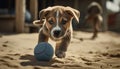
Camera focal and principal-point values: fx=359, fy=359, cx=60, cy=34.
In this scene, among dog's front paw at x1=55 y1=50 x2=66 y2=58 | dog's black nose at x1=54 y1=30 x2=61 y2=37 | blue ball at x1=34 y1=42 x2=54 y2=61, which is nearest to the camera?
blue ball at x1=34 y1=42 x2=54 y2=61

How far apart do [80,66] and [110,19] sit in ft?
77.5

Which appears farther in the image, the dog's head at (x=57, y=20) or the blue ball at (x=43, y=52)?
the dog's head at (x=57, y=20)

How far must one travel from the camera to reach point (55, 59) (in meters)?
6.86

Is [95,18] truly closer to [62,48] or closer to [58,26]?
[62,48]

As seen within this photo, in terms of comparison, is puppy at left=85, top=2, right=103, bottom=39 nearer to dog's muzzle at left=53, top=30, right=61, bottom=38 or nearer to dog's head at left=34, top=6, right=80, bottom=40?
dog's head at left=34, top=6, right=80, bottom=40

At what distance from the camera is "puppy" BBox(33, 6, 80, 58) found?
22.9 ft

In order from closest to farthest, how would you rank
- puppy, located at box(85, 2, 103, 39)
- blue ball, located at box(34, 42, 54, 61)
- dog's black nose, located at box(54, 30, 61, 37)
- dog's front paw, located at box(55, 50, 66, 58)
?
blue ball, located at box(34, 42, 54, 61)
dog's black nose, located at box(54, 30, 61, 37)
dog's front paw, located at box(55, 50, 66, 58)
puppy, located at box(85, 2, 103, 39)

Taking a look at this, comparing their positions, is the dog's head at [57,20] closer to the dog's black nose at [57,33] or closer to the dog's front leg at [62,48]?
the dog's black nose at [57,33]

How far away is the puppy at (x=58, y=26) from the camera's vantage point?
6969 mm

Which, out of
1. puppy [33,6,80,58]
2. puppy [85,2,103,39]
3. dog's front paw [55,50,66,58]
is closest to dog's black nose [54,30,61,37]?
puppy [33,6,80,58]

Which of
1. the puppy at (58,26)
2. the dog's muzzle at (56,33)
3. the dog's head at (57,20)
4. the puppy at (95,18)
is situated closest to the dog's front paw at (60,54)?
the puppy at (58,26)

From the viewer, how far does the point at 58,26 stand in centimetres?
691

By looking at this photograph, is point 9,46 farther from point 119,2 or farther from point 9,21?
point 119,2

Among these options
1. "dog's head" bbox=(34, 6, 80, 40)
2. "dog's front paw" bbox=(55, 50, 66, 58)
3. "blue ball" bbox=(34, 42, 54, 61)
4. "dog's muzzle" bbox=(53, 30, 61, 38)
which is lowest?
"dog's front paw" bbox=(55, 50, 66, 58)
